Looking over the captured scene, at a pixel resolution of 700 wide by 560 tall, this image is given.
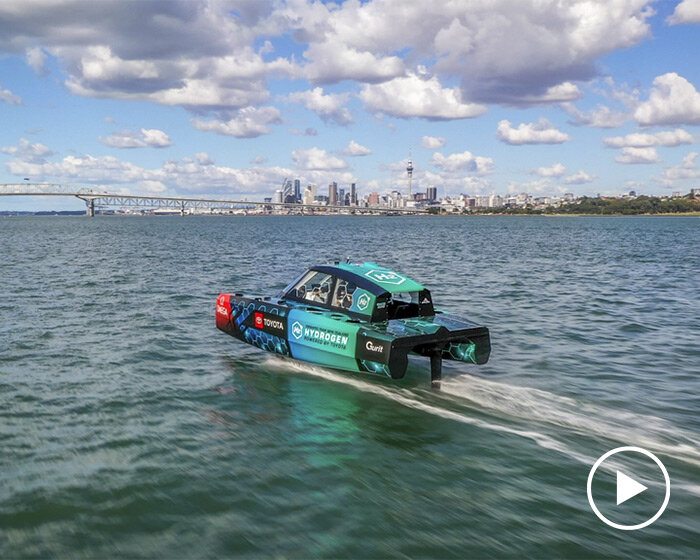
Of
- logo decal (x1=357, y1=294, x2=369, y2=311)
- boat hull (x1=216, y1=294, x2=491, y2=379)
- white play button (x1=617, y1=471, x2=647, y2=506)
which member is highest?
logo decal (x1=357, y1=294, x2=369, y2=311)

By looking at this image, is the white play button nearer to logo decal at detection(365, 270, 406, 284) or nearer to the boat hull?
the boat hull

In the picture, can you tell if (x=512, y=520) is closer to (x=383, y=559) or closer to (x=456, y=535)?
(x=456, y=535)

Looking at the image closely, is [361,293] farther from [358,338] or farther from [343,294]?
[358,338]

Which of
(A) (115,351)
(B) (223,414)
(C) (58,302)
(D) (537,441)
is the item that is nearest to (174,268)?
(C) (58,302)

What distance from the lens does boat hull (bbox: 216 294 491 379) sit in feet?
33.4

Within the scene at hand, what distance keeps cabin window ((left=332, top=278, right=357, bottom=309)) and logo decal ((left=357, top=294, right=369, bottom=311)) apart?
0.42 meters

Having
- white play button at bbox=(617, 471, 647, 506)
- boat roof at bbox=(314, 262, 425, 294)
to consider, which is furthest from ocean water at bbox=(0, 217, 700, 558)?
boat roof at bbox=(314, 262, 425, 294)

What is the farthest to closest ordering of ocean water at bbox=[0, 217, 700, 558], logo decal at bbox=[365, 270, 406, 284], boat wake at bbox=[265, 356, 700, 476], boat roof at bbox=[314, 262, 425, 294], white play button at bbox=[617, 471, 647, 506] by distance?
1. logo decal at bbox=[365, 270, 406, 284]
2. boat roof at bbox=[314, 262, 425, 294]
3. boat wake at bbox=[265, 356, 700, 476]
4. white play button at bbox=[617, 471, 647, 506]
5. ocean water at bbox=[0, 217, 700, 558]

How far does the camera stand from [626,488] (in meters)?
7.11

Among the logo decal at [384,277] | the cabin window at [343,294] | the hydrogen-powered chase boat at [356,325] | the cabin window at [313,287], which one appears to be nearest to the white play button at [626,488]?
the hydrogen-powered chase boat at [356,325]

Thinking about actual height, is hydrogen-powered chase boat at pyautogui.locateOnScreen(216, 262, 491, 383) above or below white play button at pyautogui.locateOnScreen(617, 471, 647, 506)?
above

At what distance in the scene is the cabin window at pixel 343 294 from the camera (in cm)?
1220

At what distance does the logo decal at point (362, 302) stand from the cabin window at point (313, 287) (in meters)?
1.14

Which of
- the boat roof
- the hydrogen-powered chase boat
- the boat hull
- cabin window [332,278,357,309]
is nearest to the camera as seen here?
the boat hull
